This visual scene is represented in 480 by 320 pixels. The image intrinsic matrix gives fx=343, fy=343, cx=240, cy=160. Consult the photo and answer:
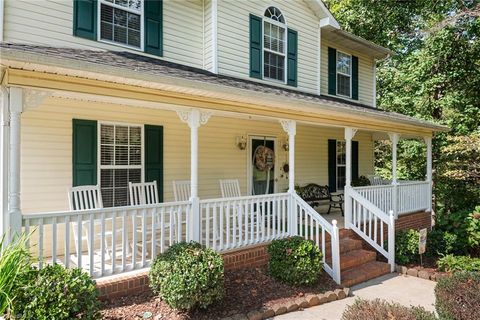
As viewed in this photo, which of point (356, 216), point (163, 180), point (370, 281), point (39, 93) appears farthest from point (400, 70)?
point (39, 93)

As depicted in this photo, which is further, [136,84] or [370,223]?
[370,223]

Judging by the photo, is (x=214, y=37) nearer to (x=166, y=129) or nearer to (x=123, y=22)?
(x=123, y=22)

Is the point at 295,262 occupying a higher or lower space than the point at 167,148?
lower

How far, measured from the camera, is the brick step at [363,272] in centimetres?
599

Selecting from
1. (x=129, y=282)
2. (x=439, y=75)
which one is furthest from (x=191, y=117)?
(x=439, y=75)

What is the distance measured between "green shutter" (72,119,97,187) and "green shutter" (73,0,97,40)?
5.03 feet

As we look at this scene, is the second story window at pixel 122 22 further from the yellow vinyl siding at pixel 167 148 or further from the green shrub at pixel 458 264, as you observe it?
the green shrub at pixel 458 264

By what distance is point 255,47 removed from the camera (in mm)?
8281

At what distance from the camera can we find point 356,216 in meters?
8.25

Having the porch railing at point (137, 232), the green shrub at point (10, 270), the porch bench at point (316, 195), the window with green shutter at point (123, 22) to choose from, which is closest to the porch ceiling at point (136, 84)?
the window with green shutter at point (123, 22)

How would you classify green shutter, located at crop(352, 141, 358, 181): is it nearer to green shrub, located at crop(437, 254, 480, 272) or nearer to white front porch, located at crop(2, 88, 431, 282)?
white front porch, located at crop(2, 88, 431, 282)

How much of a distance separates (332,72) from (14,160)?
360 inches

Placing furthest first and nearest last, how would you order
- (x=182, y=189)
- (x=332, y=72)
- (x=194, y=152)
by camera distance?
(x=332, y=72)
(x=182, y=189)
(x=194, y=152)

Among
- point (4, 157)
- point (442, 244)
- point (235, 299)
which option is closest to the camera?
point (4, 157)
